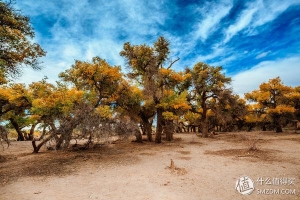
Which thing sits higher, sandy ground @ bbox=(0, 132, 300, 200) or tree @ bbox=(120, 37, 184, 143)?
tree @ bbox=(120, 37, 184, 143)

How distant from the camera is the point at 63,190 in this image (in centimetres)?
684

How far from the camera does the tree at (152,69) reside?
17.9 meters

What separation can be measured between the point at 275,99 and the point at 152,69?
1912 centimetres

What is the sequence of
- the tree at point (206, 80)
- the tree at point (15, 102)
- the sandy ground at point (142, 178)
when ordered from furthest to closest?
the tree at point (206, 80) → the tree at point (15, 102) → the sandy ground at point (142, 178)

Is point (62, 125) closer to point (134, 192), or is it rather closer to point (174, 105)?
point (134, 192)

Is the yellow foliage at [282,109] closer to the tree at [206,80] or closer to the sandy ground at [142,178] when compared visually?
the tree at [206,80]

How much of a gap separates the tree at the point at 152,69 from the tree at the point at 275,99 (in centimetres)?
1497

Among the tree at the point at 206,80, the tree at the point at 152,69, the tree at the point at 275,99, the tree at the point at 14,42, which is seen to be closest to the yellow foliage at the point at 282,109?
the tree at the point at 275,99

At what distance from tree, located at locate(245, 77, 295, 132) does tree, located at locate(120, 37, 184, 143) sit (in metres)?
15.0

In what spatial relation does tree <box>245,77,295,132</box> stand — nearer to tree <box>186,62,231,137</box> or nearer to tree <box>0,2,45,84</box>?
tree <box>186,62,231,137</box>

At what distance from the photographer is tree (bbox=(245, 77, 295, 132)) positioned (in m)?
25.0

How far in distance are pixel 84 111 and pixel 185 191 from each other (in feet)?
26.7

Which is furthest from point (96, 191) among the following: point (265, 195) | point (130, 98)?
point (130, 98)

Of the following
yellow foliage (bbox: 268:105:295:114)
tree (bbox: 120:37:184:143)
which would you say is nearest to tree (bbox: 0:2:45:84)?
tree (bbox: 120:37:184:143)
